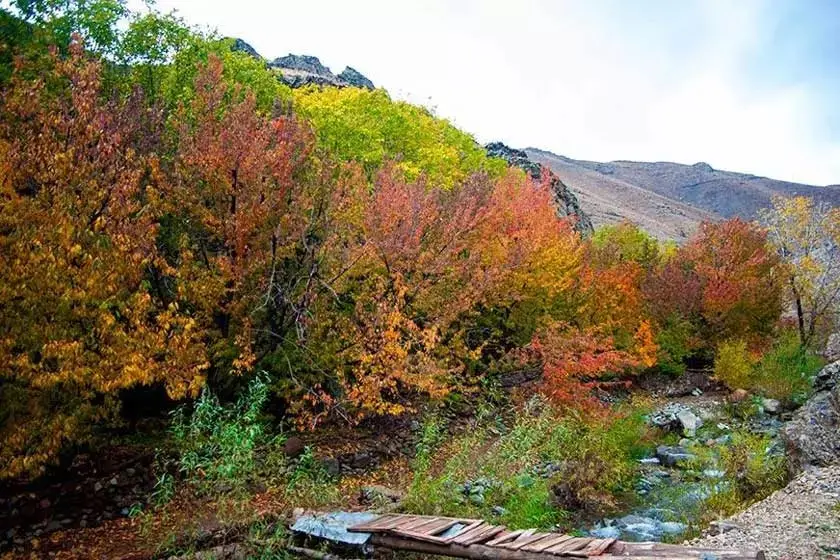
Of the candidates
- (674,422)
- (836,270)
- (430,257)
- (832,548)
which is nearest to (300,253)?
(430,257)

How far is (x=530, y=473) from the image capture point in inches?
465

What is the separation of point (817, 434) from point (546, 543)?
9.01 meters

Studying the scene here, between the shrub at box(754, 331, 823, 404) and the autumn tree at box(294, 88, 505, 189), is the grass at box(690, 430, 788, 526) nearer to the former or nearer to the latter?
the shrub at box(754, 331, 823, 404)

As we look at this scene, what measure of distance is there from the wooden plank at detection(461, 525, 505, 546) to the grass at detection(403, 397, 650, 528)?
71.6 inches

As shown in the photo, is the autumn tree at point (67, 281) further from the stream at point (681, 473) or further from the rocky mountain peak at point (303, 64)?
the rocky mountain peak at point (303, 64)

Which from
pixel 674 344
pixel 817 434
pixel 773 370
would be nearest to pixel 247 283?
pixel 817 434

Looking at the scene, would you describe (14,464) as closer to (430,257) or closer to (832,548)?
(430,257)

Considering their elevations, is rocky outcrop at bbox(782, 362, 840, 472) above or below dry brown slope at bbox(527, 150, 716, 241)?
below

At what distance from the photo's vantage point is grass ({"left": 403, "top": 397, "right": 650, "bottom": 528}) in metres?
10.4

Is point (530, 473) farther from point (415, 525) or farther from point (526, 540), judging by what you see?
point (526, 540)

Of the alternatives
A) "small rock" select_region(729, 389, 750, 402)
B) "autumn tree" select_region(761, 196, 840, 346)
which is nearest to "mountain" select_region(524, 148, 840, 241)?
"autumn tree" select_region(761, 196, 840, 346)

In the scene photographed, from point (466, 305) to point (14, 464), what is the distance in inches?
398

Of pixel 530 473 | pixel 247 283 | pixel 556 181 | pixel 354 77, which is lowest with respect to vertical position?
pixel 530 473

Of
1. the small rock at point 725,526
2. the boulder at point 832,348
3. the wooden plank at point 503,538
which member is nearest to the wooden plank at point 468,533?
the wooden plank at point 503,538
